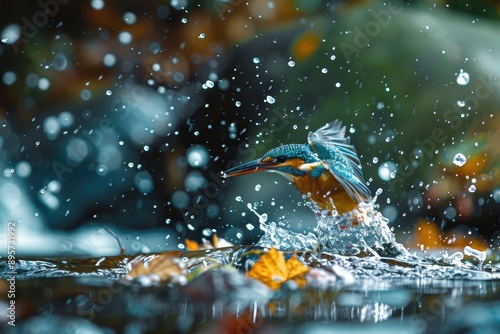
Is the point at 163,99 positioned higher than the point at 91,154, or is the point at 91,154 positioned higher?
the point at 163,99

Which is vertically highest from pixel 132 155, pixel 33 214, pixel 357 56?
pixel 357 56

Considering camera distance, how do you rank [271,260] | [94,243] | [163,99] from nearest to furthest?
1. [271,260]
2. [94,243]
3. [163,99]

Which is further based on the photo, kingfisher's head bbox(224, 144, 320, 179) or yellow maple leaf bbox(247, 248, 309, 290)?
kingfisher's head bbox(224, 144, 320, 179)

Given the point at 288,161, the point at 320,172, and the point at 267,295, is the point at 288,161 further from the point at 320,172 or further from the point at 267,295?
the point at 267,295

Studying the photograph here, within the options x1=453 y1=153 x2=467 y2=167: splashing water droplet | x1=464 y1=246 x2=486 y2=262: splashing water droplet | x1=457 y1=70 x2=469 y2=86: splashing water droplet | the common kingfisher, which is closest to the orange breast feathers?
the common kingfisher

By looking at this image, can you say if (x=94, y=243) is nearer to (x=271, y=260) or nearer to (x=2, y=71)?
(x=2, y=71)

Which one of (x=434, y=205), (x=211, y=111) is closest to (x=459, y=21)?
(x=434, y=205)

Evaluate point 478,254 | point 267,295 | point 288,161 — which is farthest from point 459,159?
point 267,295

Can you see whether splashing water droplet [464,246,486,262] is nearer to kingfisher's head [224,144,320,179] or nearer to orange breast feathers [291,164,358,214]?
orange breast feathers [291,164,358,214]
